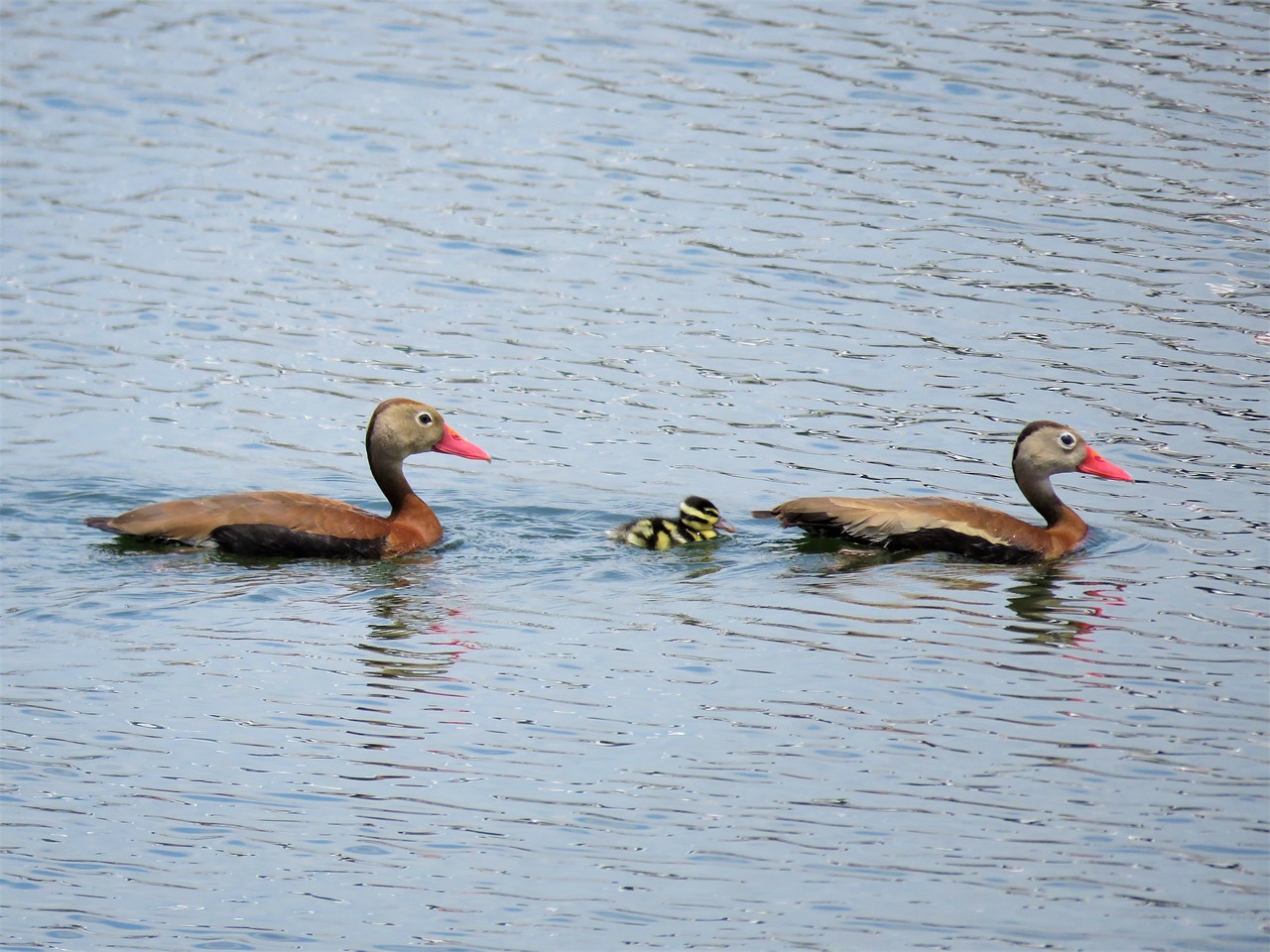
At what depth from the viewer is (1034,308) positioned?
15.0 meters

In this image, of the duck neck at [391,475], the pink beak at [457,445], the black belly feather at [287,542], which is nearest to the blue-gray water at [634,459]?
the black belly feather at [287,542]

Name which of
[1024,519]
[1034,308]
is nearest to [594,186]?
[1034,308]

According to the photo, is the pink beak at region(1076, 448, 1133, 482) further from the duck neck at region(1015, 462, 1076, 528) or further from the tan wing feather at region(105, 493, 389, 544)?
the tan wing feather at region(105, 493, 389, 544)

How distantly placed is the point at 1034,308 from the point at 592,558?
5144 millimetres

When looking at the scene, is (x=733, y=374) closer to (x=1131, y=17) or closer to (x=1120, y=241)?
(x=1120, y=241)

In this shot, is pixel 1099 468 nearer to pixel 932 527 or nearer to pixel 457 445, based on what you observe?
pixel 932 527

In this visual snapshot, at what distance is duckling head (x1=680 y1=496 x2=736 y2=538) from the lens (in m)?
11.3

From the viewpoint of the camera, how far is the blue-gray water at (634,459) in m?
7.75

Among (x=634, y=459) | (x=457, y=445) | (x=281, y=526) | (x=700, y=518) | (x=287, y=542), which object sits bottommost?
(x=287, y=542)

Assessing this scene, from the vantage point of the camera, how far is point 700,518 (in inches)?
445

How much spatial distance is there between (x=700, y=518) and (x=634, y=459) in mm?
1686

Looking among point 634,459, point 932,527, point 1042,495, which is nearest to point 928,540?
point 932,527

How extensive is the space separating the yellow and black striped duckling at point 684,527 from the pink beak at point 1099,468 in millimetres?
2172

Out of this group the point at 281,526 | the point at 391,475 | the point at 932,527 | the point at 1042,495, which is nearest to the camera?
the point at 932,527
